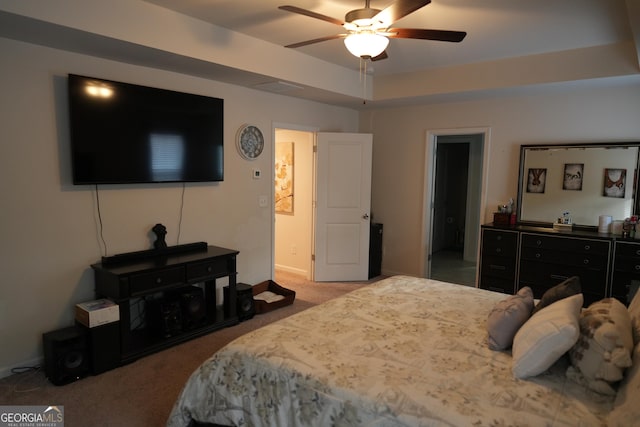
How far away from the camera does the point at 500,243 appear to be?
445 centimetres

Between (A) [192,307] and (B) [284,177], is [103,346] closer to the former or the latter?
(A) [192,307]

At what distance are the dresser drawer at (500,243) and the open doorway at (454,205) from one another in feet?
3.39

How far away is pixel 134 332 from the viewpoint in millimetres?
3494

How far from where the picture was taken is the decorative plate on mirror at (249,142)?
14.3ft

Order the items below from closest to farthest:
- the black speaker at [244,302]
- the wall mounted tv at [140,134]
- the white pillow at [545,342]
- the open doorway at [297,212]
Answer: the white pillow at [545,342] → the wall mounted tv at [140,134] → the black speaker at [244,302] → the open doorway at [297,212]

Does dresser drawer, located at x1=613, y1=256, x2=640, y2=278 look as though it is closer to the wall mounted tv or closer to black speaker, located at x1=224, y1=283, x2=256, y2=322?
black speaker, located at x1=224, y1=283, x2=256, y2=322

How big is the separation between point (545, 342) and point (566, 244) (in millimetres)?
2806

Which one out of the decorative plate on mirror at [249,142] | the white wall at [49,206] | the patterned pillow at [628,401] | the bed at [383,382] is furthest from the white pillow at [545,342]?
the decorative plate on mirror at [249,142]

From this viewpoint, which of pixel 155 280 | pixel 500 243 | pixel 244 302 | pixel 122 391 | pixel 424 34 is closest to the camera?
pixel 424 34

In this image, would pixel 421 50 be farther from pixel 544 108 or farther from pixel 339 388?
pixel 339 388

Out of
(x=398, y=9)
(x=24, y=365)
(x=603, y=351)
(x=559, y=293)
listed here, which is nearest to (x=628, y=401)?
(x=603, y=351)

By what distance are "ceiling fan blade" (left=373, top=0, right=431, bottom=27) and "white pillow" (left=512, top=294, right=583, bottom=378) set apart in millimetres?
1680

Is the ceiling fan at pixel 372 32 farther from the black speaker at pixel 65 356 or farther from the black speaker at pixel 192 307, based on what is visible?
the black speaker at pixel 65 356

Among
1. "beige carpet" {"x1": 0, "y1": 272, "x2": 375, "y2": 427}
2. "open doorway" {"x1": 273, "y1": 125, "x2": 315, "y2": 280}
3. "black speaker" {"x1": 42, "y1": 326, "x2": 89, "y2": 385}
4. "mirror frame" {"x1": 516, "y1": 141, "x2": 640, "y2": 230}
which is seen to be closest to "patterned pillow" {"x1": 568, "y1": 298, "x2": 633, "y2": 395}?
"beige carpet" {"x1": 0, "y1": 272, "x2": 375, "y2": 427}
